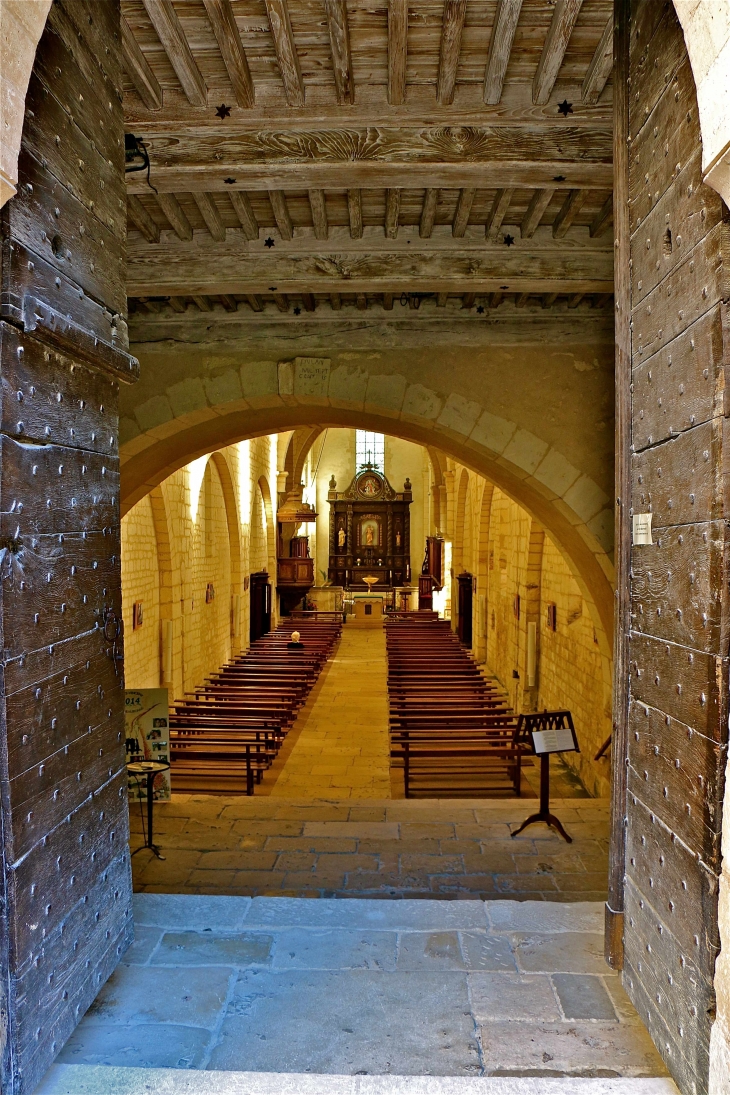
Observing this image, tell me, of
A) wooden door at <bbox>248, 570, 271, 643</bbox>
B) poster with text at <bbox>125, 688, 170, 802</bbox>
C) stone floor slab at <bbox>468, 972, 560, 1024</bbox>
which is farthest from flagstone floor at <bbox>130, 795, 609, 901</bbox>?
wooden door at <bbox>248, 570, 271, 643</bbox>

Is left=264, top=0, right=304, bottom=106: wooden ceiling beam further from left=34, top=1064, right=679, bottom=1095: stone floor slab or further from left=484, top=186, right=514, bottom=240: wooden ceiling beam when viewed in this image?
left=34, top=1064, right=679, bottom=1095: stone floor slab

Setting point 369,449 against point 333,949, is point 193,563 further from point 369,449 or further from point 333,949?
point 369,449

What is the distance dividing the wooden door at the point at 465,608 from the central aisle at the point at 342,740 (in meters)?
3.15

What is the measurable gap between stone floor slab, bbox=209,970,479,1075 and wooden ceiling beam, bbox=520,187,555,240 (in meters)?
4.11

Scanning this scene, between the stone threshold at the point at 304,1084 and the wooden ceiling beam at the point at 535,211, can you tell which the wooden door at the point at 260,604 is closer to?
the wooden ceiling beam at the point at 535,211

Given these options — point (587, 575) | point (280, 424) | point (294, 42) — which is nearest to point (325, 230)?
point (294, 42)

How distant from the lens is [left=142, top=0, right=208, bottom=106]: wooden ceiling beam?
2.79 m

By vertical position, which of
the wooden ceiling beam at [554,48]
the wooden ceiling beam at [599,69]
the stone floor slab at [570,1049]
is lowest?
the stone floor slab at [570,1049]

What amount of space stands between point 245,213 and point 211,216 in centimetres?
23

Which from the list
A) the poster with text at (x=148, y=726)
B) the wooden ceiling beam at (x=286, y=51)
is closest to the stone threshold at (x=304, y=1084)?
the poster with text at (x=148, y=726)

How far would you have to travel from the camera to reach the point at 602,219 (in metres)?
4.94

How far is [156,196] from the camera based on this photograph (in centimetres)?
447

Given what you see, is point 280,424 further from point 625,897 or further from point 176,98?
point 625,897

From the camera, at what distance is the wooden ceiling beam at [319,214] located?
4.46 m
